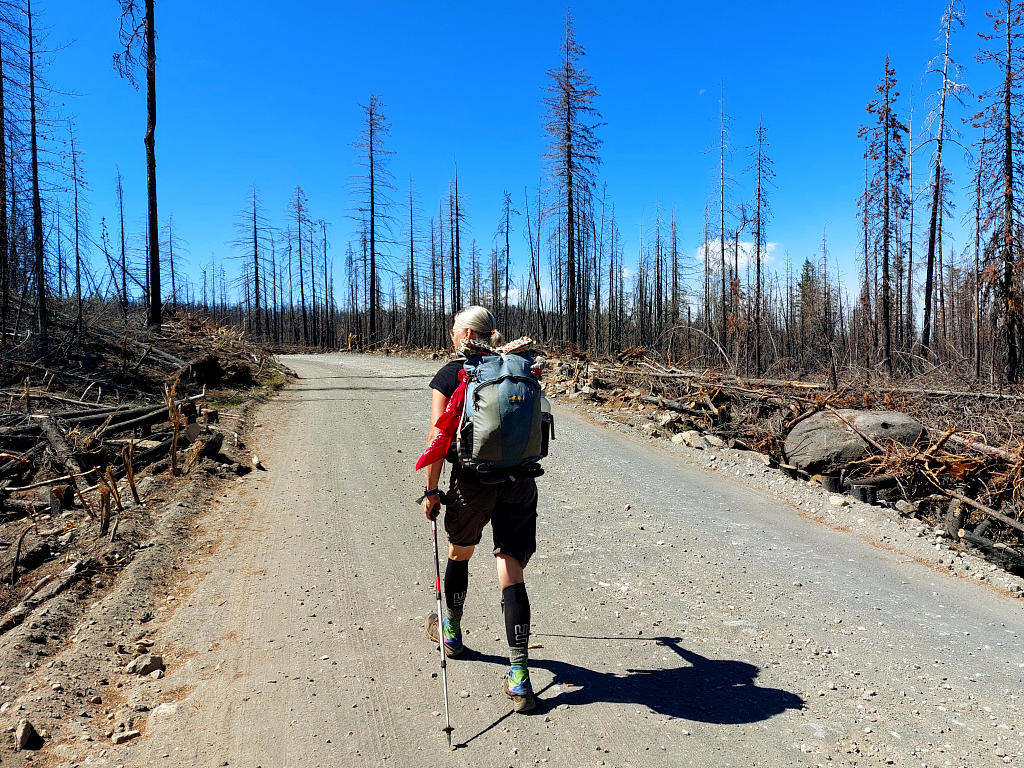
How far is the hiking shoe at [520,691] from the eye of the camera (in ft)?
9.23

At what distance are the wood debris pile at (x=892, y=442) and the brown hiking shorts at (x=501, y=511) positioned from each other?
5.63 meters

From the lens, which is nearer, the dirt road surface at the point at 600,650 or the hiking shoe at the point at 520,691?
the dirt road surface at the point at 600,650

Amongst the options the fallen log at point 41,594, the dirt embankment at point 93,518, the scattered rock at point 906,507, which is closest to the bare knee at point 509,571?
the dirt embankment at point 93,518

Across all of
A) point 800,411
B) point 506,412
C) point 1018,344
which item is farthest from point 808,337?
point 506,412

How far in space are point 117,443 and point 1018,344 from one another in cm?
2212

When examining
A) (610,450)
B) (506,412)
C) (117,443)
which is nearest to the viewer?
(506,412)

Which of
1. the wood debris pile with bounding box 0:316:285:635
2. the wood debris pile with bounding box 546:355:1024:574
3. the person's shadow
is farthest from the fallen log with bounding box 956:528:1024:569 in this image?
the wood debris pile with bounding box 0:316:285:635

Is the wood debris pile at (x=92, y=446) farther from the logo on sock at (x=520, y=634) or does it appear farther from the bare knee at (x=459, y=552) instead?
the logo on sock at (x=520, y=634)

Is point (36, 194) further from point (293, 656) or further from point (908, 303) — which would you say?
point (908, 303)

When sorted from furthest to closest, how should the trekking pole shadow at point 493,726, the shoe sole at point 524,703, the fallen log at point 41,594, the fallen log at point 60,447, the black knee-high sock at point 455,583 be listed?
1. the fallen log at point 60,447
2. the fallen log at point 41,594
3. the black knee-high sock at point 455,583
4. the shoe sole at point 524,703
5. the trekking pole shadow at point 493,726

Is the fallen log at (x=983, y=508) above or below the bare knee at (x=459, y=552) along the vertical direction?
below

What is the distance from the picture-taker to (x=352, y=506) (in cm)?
619

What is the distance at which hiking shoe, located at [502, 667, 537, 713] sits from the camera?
2.81 meters

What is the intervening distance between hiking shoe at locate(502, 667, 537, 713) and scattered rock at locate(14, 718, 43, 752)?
2119 mm
